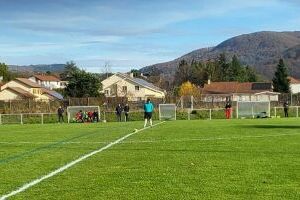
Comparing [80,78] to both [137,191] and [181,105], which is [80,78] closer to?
[181,105]

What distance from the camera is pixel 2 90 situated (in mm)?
97500

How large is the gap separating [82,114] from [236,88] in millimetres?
77166

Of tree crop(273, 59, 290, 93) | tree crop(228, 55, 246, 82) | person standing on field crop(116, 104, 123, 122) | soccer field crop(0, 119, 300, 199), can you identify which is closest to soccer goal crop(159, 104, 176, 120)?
person standing on field crop(116, 104, 123, 122)

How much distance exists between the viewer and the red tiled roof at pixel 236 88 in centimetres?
11994

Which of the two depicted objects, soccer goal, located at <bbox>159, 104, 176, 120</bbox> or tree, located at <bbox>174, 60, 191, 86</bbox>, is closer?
soccer goal, located at <bbox>159, 104, 176, 120</bbox>

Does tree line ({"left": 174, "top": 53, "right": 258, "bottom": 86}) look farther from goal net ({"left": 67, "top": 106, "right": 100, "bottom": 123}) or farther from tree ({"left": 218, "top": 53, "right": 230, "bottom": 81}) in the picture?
goal net ({"left": 67, "top": 106, "right": 100, "bottom": 123})

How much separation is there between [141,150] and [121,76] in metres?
Result: 91.5

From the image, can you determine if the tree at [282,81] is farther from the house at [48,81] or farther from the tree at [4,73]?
the house at [48,81]

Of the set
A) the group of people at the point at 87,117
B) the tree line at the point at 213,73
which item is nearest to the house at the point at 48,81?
A: the tree line at the point at 213,73

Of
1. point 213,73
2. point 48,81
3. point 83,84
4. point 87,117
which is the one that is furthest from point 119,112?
point 48,81

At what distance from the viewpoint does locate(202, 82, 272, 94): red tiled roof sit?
11994 cm

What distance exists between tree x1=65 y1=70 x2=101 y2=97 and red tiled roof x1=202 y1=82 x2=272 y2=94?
45.1m

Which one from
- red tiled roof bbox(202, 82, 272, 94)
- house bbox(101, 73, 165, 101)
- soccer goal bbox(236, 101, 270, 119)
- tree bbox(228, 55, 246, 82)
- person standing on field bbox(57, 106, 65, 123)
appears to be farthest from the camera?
tree bbox(228, 55, 246, 82)

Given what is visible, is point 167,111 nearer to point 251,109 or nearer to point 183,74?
point 251,109
